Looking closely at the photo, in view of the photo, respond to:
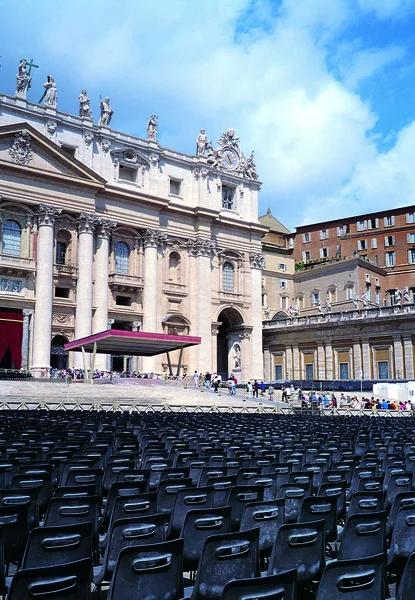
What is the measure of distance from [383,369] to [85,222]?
1124 inches

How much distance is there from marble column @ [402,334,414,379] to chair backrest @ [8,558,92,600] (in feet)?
164

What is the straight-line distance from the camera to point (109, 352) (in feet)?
153

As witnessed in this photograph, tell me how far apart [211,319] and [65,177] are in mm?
19093

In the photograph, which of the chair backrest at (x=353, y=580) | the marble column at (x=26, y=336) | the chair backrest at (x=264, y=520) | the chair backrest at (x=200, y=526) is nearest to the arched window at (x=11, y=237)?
the marble column at (x=26, y=336)

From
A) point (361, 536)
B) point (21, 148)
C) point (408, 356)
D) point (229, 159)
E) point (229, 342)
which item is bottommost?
point (361, 536)

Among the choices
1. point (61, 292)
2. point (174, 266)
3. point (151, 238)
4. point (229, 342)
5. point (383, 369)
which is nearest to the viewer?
point (61, 292)

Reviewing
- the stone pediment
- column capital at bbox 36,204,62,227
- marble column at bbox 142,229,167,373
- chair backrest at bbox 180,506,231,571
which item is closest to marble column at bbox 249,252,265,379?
marble column at bbox 142,229,167,373

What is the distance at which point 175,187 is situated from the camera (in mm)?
59781

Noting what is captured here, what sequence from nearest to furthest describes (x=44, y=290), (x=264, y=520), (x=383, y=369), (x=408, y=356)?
(x=264, y=520) → (x=44, y=290) → (x=408, y=356) → (x=383, y=369)

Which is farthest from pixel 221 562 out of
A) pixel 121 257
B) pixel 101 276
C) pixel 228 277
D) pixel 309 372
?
pixel 228 277

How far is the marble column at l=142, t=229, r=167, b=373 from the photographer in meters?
53.4

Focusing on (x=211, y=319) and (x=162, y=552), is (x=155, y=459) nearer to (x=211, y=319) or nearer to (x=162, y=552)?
(x=162, y=552)

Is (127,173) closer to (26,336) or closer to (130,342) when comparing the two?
(26,336)

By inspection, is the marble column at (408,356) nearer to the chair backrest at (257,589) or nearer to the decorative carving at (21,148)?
the decorative carving at (21,148)
